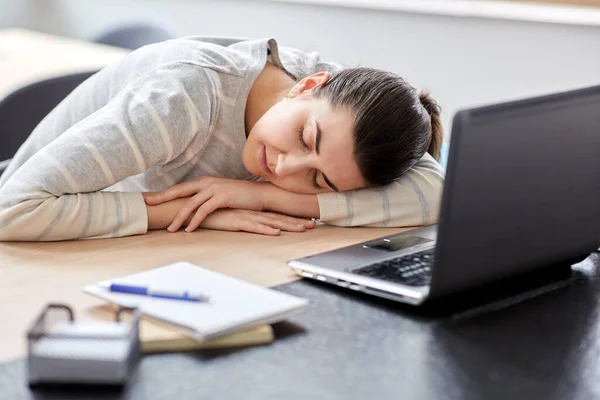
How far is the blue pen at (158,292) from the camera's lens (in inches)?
34.2

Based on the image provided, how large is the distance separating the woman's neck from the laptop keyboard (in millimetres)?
455

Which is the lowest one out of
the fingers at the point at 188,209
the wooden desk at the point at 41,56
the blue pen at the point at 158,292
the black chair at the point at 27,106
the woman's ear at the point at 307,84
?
the wooden desk at the point at 41,56

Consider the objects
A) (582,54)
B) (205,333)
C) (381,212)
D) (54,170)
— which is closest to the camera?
(205,333)

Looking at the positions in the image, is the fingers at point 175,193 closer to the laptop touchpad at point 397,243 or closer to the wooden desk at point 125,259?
the wooden desk at point 125,259

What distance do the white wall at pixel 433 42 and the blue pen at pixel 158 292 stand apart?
1.99 m

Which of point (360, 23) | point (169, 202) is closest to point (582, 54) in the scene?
point (360, 23)

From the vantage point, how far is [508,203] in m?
0.85

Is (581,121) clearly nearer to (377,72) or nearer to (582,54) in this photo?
(377,72)

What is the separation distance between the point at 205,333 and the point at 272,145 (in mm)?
550

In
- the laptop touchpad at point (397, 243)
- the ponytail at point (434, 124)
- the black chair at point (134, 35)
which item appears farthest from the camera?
the black chair at point (134, 35)

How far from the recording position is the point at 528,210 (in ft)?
2.89

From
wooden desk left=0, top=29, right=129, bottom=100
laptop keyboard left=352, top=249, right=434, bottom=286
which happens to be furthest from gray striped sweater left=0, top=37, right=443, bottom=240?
wooden desk left=0, top=29, right=129, bottom=100

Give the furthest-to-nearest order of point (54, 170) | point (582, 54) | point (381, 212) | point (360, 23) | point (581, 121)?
point (360, 23), point (582, 54), point (381, 212), point (54, 170), point (581, 121)

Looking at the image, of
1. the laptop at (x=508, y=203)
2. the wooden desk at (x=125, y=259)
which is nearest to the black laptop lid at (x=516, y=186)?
the laptop at (x=508, y=203)
